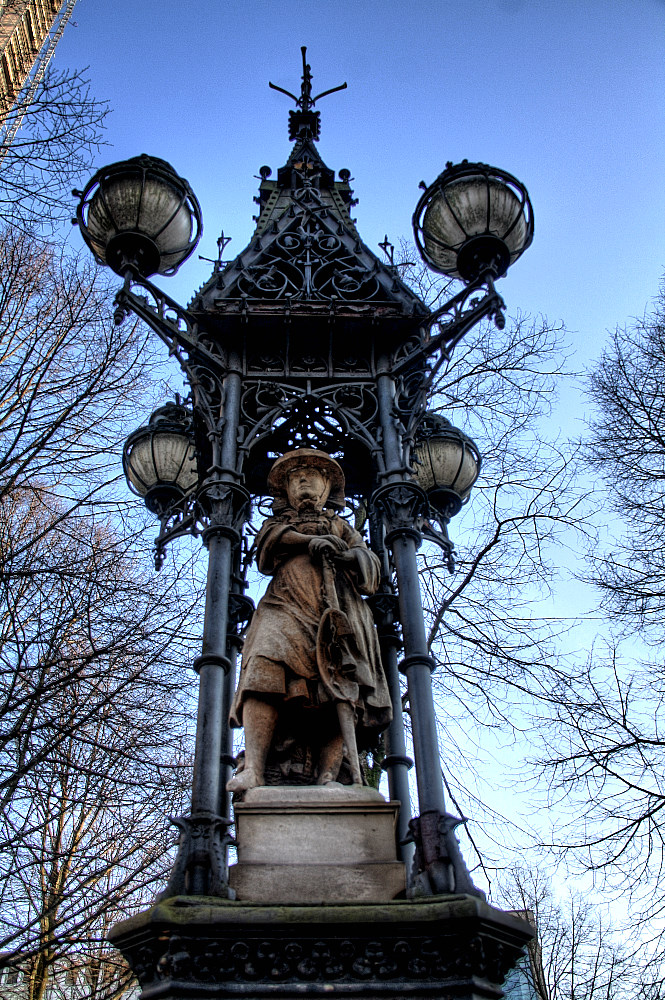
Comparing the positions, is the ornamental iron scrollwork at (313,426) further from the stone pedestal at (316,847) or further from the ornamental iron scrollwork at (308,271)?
the stone pedestal at (316,847)

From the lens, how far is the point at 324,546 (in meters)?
5.74

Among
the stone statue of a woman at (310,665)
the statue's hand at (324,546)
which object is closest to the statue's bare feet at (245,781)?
the stone statue of a woman at (310,665)

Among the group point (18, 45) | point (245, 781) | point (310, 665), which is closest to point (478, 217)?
point (310, 665)

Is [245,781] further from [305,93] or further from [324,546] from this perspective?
[305,93]

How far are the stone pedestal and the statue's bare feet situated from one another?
0.05m

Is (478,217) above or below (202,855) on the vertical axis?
above

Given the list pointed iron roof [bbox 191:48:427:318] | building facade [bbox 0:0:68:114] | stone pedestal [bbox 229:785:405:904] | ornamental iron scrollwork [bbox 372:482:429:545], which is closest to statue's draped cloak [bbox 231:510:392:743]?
ornamental iron scrollwork [bbox 372:482:429:545]

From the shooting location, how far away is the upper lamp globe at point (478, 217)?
6719 mm

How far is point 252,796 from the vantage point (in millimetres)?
4875

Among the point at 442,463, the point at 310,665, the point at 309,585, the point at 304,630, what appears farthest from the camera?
the point at 442,463

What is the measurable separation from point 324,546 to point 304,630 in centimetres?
57

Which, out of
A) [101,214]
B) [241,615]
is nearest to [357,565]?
[241,615]

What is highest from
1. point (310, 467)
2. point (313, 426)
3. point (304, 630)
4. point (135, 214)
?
point (135, 214)

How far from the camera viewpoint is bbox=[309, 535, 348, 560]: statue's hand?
575 cm
